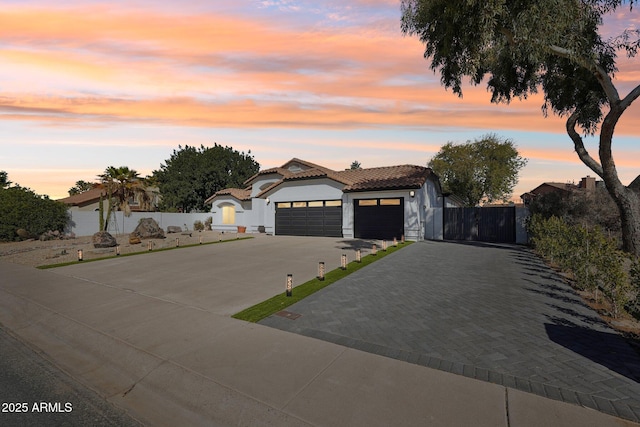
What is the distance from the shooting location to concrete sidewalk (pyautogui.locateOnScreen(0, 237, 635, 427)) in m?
3.48

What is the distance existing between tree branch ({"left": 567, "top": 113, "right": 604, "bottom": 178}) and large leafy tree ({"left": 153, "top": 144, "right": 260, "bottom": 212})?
38227 millimetres

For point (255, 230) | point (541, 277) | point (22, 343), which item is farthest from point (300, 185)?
point (22, 343)

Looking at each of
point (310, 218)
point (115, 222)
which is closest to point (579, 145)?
point (310, 218)

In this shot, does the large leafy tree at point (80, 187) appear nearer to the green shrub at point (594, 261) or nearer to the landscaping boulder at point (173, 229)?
the landscaping boulder at point (173, 229)

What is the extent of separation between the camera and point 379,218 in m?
21.8

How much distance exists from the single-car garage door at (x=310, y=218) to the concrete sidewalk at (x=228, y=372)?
15346 mm

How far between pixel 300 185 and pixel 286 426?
890 inches

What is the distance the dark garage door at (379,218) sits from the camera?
69.2ft

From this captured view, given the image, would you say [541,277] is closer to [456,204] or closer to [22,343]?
[22,343]

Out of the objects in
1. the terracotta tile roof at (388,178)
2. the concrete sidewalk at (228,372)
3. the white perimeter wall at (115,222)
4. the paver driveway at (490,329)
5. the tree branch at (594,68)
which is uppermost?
the tree branch at (594,68)

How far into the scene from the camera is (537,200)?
61.4 feet

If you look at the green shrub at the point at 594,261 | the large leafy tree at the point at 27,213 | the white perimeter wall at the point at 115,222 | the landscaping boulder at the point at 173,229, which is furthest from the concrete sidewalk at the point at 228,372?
the landscaping boulder at the point at 173,229

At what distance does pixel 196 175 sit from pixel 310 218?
940 inches

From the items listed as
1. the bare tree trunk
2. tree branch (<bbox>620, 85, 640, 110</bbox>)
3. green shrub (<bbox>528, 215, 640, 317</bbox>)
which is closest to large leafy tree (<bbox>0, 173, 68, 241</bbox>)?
green shrub (<bbox>528, 215, 640, 317</bbox>)
